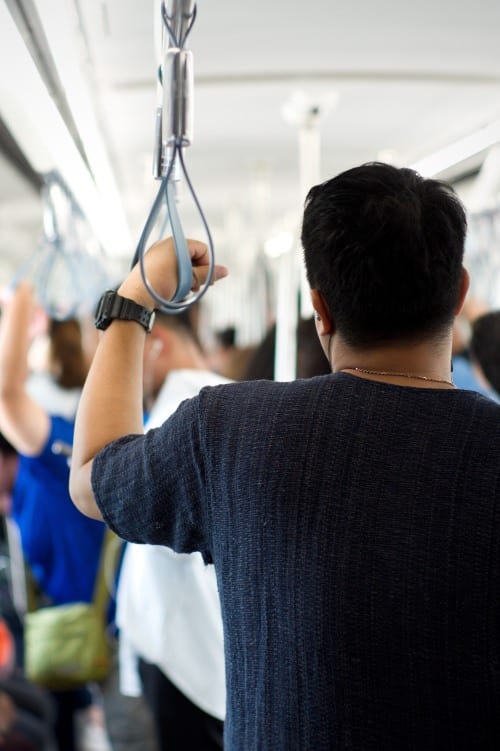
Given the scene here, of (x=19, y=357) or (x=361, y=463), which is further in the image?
(x=19, y=357)

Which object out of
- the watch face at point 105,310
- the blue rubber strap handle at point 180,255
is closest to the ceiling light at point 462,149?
the blue rubber strap handle at point 180,255

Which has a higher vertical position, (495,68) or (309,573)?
(495,68)

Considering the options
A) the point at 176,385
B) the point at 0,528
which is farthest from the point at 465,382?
the point at 0,528

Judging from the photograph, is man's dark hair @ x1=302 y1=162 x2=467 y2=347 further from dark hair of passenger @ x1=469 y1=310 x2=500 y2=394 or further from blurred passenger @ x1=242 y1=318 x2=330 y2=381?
dark hair of passenger @ x1=469 y1=310 x2=500 y2=394

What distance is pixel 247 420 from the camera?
807mm

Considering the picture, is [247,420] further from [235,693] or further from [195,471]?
[235,693]

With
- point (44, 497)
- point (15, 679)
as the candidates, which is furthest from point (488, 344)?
point (15, 679)

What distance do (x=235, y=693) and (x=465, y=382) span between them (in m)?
1.94

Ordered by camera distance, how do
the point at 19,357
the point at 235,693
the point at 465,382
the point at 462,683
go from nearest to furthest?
1. the point at 462,683
2. the point at 235,693
3. the point at 19,357
4. the point at 465,382

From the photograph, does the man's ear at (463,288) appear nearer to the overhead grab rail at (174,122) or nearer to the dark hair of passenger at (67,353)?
the overhead grab rail at (174,122)

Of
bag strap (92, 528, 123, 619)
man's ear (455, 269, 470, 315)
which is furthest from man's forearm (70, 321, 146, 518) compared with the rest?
bag strap (92, 528, 123, 619)

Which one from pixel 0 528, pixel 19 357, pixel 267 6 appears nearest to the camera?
pixel 267 6

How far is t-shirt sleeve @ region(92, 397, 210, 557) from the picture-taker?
81 centimetres

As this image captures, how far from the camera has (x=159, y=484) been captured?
0.82 metres
